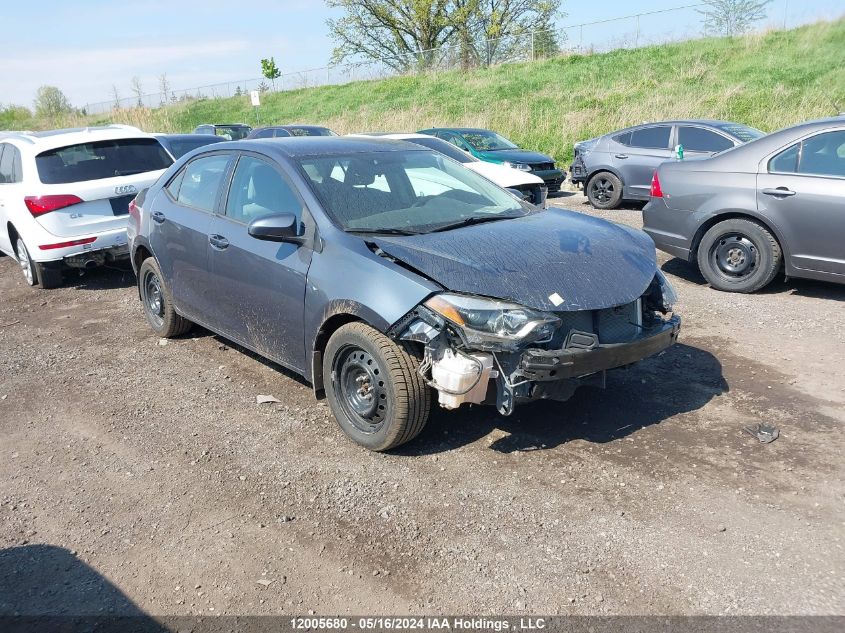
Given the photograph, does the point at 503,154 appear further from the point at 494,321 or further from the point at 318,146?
the point at 494,321

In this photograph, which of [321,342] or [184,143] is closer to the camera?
[321,342]

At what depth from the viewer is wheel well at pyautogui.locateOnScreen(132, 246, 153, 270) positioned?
6.34 metres

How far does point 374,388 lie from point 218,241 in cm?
180

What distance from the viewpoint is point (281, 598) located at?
9.67 feet

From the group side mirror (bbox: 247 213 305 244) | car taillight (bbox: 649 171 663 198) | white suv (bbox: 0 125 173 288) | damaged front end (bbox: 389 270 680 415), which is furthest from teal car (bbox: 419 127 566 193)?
damaged front end (bbox: 389 270 680 415)

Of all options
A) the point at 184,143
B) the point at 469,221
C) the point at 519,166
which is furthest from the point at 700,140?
the point at 184,143

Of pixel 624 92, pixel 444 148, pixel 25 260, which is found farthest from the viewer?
pixel 624 92

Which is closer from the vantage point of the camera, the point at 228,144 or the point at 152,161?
the point at 228,144

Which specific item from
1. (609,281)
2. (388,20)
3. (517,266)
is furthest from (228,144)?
(388,20)

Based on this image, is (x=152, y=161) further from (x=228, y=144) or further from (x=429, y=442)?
(x=429, y=442)

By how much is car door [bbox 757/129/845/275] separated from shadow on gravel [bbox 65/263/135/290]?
7.18 m

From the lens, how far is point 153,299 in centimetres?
644

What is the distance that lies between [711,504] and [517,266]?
156cm

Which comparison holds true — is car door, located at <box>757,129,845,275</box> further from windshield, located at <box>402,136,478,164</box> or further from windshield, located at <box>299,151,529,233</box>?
windshield, located at <box>402,136,478,164</box>
